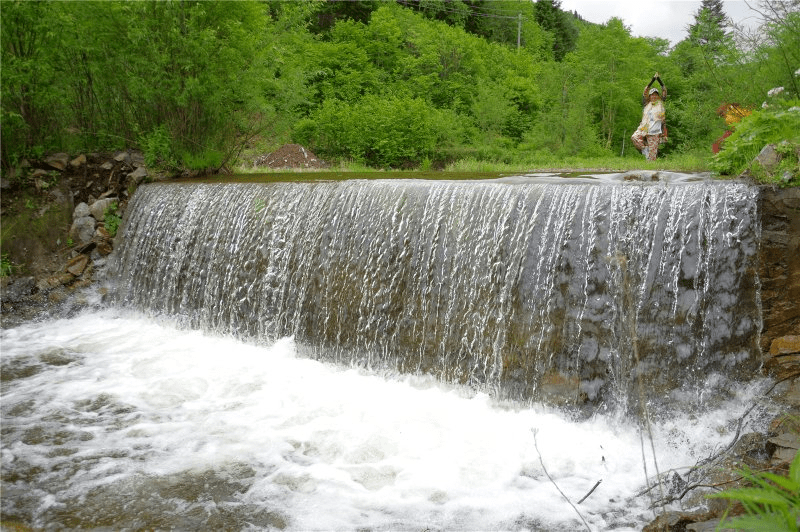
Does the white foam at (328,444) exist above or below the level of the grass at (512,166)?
below

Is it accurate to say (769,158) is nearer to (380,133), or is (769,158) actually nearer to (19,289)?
(19,289)

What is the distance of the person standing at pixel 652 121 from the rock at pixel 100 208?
9.04 metres

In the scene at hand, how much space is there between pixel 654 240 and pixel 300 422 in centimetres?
315

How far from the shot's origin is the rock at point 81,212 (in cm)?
810

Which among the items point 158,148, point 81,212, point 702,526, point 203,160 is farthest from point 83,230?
point 702,526

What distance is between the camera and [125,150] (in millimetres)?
8883

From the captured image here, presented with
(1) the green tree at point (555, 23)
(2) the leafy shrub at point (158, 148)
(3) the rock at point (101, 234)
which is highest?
(1) the green tree at point (555, 23)

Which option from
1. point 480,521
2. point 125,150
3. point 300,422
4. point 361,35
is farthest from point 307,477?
point 361,35

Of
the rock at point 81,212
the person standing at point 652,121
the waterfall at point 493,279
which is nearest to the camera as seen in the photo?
the waterfall at point 493,279

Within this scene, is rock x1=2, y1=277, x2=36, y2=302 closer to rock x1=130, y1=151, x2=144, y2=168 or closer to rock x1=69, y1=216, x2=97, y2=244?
rock x1=69, y1=216, x2=97, y2=244

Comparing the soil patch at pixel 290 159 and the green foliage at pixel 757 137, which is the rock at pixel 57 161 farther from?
the green foliage at pixel 757 137

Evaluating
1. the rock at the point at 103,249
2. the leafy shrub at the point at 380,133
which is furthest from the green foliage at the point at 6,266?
the leafy shrub at the point at 380,133

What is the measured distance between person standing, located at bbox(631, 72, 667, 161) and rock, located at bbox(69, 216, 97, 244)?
30.6ft

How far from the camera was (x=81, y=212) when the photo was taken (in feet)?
26.7
